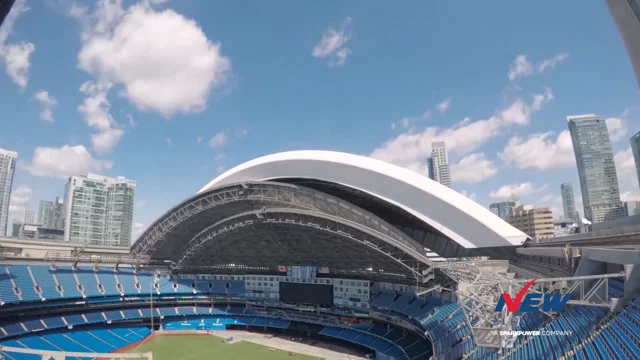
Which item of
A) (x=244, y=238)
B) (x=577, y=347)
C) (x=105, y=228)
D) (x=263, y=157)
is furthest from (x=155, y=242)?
(x=105, y=228)

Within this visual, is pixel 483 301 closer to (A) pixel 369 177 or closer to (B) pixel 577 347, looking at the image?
(B) pixel 577 347

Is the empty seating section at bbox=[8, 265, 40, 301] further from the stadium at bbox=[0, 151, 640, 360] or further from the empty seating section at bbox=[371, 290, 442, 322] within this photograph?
the empty seating section at bbox=[371, 290, 442, 322]

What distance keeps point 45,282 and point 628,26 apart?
55877mm

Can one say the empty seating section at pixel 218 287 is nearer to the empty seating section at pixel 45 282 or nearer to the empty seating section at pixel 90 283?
the empty seating section at pixel 90 283

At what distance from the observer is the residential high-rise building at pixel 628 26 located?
11.2 meters

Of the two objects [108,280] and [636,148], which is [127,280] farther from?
[636,148]

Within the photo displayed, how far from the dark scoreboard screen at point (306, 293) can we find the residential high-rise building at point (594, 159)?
17095 centimetres

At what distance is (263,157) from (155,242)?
2063 centimetres

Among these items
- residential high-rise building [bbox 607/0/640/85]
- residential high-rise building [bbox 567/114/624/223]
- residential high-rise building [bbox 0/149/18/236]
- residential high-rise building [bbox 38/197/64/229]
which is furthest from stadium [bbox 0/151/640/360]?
residential high-rise building [bbox 567/114/624/223]

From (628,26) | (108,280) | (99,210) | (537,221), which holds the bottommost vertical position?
(108,280)

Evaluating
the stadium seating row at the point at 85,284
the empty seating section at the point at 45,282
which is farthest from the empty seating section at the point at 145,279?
the empty seating section at the point at 45,282

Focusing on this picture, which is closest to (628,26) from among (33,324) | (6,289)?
(6,289)

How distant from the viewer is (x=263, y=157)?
42.2 metres

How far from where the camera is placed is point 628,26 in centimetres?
1166
